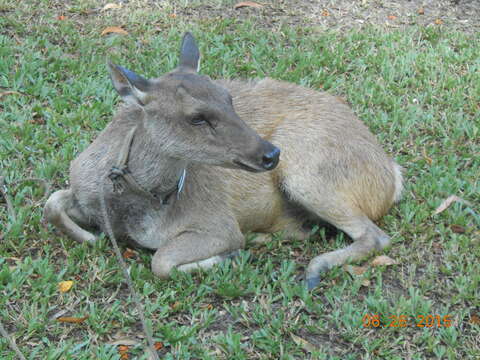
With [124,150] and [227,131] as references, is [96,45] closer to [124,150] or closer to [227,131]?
[124,150]

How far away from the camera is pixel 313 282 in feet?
14.5

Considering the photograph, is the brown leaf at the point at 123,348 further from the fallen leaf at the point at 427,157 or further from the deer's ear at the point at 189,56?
the fallen leaf at the point at 427,157

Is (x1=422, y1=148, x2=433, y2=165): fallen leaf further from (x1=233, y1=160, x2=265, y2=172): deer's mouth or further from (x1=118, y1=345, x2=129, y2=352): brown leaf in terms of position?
(x1=118, y1=345, x2=129, y2=352): brown leaf

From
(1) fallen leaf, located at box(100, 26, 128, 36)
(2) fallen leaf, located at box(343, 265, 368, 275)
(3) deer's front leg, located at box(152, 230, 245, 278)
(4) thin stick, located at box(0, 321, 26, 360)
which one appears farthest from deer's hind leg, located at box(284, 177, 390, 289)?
(1) fallen leaf, located at box(100, 26, 128, 36)

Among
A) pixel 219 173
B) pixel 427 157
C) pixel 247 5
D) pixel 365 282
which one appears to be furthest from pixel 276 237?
pixel 247 5

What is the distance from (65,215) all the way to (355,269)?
2005mm

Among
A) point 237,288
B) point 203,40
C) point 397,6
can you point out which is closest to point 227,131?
point 237,288

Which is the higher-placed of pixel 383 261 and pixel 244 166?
pixel 244 166

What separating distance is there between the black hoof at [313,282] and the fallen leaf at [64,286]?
152 centimetres

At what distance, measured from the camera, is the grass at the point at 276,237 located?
3.90 meters

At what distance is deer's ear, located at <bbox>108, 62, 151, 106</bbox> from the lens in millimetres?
3874

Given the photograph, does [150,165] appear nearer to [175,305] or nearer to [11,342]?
[175,305]

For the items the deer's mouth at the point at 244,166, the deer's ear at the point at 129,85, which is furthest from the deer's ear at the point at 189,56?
the deer's mouth at the point at 244,166
